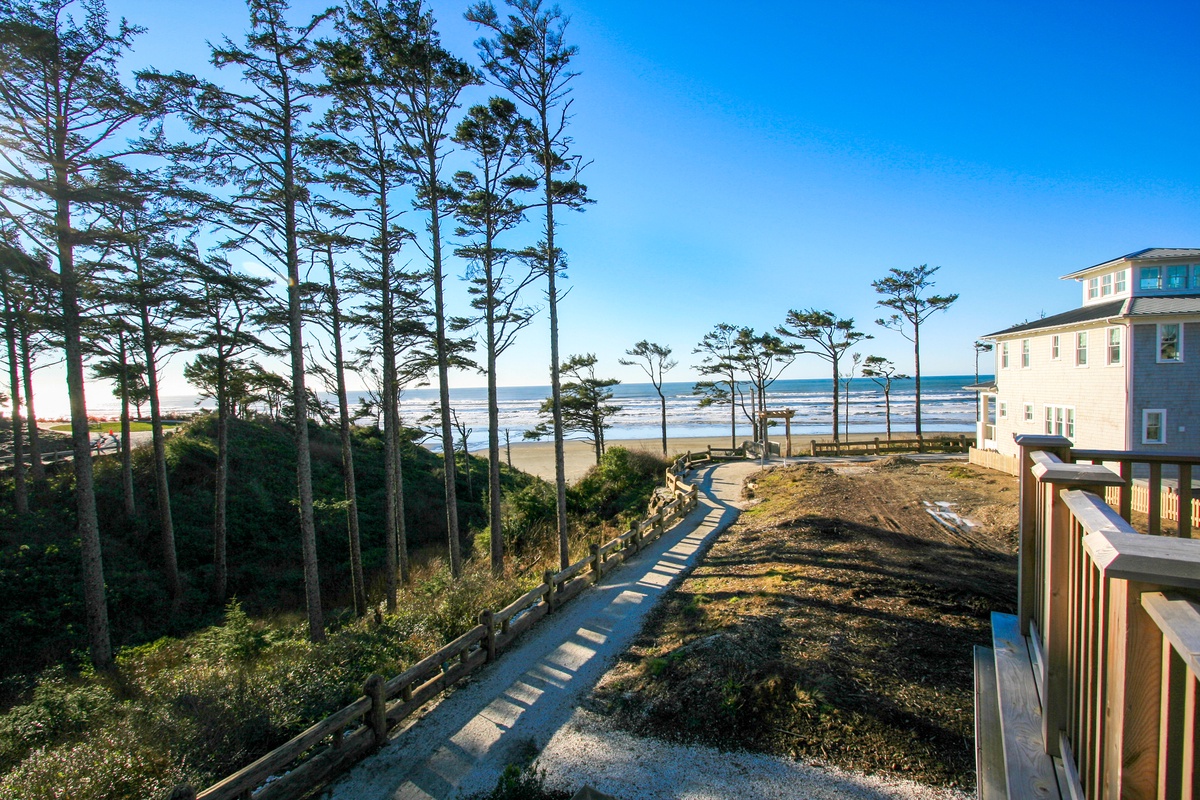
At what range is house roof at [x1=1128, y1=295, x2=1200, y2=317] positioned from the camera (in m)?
15.0

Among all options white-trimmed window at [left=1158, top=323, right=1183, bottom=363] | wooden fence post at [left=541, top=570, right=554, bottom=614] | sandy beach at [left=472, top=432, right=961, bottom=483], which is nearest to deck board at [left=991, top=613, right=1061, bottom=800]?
wooden fence post at [left=541, top=570, right=554, bottom=614]

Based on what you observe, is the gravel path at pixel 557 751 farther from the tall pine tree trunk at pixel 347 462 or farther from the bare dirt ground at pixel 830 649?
the tall pine tree trunk at pixel 347 462

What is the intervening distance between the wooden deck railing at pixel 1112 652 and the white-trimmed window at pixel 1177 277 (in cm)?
2242

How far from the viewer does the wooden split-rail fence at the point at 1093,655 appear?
3.23 feet

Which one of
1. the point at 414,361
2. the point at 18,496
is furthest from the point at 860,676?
the point at 18,496

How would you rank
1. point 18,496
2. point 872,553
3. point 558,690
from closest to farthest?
point 558,690, point 872,553, point 18,496

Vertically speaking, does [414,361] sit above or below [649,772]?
above

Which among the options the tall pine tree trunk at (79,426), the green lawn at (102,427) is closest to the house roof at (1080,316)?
the tall pine tree trunk at (79,426)

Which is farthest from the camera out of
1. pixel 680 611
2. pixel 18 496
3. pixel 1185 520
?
pixel 18 496

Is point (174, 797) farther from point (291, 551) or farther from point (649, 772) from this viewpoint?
point (291, 551)

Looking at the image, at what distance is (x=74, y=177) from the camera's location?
324 inches

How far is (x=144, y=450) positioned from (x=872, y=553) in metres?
26.3

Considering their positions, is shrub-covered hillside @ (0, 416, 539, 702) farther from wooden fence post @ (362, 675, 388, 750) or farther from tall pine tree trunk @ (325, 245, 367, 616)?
wooden fence post @ (362, 675, 388, 750)

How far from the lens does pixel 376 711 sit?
6.27m
